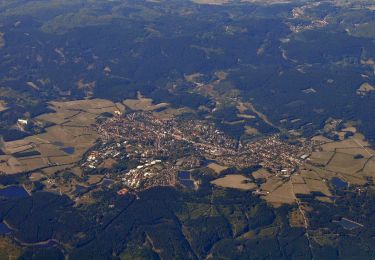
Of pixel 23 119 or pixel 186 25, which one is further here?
pixel 186 25

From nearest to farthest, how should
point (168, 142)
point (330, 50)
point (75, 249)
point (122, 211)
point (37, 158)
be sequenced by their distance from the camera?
point (75, 249) → point (122, 211) → point (37, 158) → point (168, 142) → point (330, 50)

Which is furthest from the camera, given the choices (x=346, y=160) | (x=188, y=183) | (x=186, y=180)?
(x=346, y=160)

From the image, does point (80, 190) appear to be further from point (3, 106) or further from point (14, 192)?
point (3, 106)

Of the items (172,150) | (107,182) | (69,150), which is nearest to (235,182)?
(172,150)

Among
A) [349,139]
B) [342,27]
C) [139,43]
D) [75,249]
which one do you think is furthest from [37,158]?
[342,27]

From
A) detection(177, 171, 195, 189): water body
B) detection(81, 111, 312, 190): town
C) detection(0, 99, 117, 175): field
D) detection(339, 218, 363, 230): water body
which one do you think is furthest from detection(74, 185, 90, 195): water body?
detection(339, 218, 363, 230): water body

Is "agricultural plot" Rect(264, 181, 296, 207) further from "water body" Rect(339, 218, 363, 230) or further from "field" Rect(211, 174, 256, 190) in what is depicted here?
"water body" Rect(339, 218, 363, 230)

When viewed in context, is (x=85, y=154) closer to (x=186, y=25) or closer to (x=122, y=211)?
(x=122, y=211)
